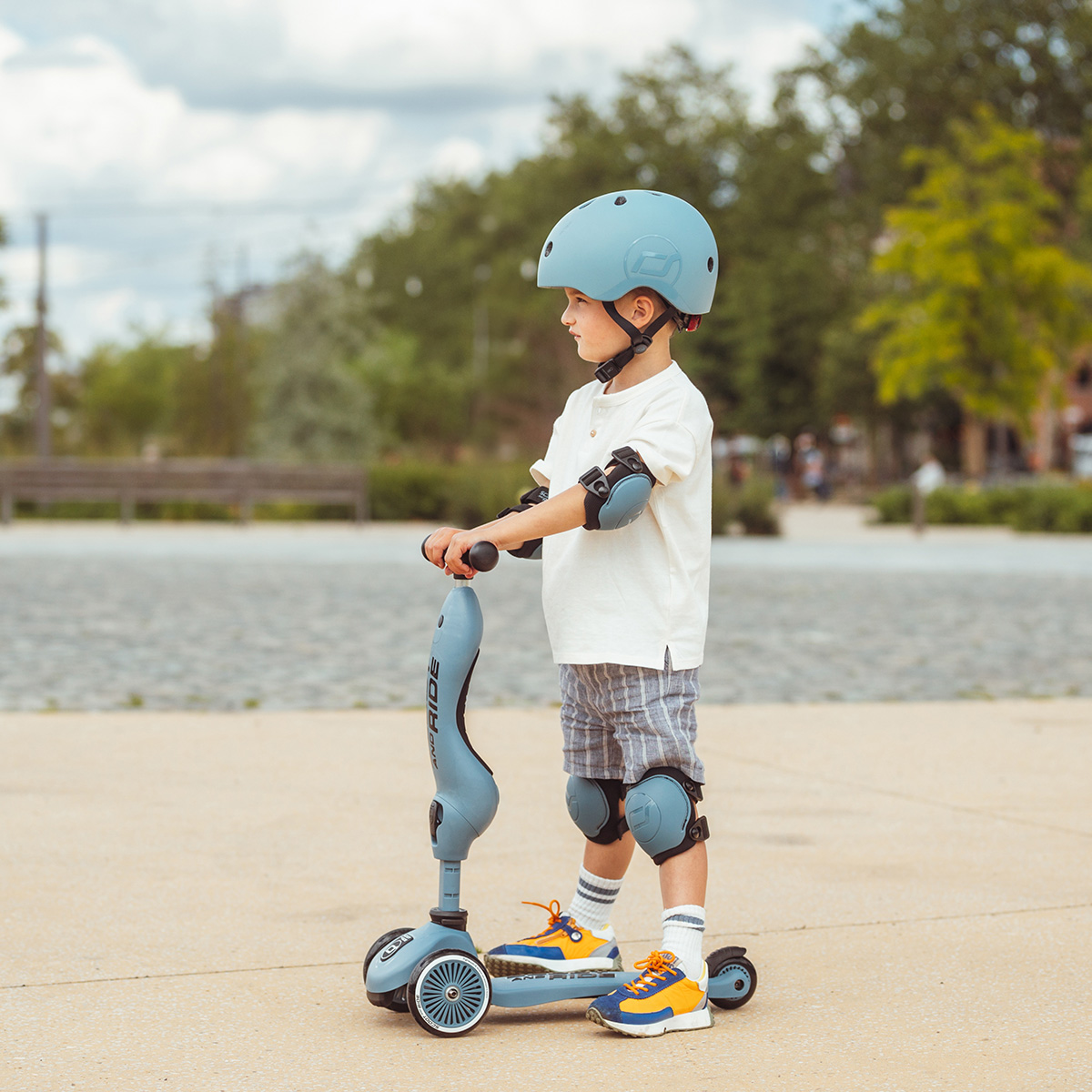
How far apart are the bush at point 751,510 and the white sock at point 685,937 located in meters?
20.1

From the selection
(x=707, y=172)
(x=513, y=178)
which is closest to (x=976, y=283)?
(x=707, y=172)

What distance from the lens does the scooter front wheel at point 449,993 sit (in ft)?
9.64

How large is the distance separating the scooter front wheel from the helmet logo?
1324 mm

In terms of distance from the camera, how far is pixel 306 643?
31.5 ft

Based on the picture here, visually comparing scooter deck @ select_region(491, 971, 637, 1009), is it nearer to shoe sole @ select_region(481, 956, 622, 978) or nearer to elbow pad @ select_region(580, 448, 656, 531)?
shoe sole @ select_region(481, 956, 622, 978)

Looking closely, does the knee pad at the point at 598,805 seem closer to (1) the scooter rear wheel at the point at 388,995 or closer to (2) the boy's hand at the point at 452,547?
(1) the scooter rear wheel at the point at 388,995

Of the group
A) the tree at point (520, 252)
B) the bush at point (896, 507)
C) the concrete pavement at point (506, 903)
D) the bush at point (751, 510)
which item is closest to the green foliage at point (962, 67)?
the tree at point (520, 252)

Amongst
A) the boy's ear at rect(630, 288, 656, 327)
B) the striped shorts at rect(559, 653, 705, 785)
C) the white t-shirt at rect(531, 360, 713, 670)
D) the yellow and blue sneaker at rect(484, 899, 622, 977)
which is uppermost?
the boy's ear at rect(630, 288, 656, 327)

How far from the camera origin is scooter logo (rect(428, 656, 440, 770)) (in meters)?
2.98

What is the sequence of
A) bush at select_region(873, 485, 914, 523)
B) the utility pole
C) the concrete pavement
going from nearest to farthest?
the concrete pavement, bush at select_region(873, 485, 914, 523), the utility pole

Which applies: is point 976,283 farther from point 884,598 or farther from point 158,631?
point 158,631

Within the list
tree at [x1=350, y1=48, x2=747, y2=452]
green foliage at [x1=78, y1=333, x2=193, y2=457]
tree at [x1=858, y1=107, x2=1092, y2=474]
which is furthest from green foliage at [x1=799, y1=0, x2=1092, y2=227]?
green foliage at [x1=78, y1=333, x2=193, y2=457]

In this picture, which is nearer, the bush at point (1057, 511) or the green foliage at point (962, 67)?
the bush at point (1057, 511)

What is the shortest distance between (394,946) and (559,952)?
38 cm
